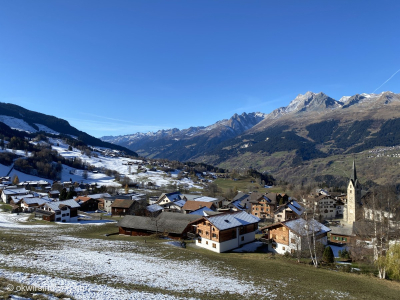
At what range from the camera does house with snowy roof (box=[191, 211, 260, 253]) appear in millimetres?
49000

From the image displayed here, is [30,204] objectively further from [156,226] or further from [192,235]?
[192,235]

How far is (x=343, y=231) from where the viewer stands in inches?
2470

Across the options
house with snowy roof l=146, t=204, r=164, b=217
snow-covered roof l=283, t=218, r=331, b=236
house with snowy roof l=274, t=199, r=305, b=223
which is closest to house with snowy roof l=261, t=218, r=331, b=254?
snow-covered roof l=283, t=218, r=331, b=236

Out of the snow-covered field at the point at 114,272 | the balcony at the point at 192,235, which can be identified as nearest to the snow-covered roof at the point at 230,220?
the balcony at the point at 192,235

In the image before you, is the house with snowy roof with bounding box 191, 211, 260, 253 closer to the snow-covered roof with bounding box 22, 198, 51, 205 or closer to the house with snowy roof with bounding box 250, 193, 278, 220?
the house with snowy roof with bounding box 250, 193, 278, 220

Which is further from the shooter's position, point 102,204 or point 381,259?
point 102,204

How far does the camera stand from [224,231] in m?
49.5

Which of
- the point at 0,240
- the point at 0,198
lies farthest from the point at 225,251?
the point at 0,198

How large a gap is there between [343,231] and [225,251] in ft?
109

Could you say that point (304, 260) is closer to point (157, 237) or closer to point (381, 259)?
point (381, 259)

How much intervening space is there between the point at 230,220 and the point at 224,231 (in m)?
3.88

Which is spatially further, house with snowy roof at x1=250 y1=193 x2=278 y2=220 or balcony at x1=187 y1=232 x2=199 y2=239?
house with snowy roof at x1=250 y1=193 x2=278 y2=220

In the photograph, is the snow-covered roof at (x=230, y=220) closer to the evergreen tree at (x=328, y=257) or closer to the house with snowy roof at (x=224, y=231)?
the house with snowy roof at (x=224, y=231)

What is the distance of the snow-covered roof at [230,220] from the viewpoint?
50.0m
